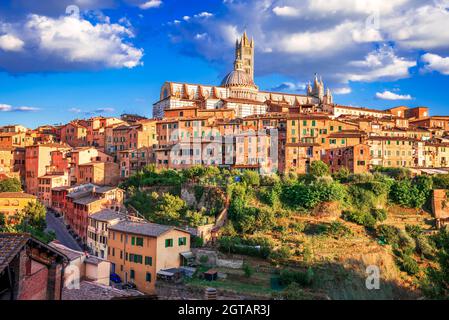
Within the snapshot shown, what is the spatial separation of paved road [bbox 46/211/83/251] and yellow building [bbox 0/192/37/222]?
2.58 m

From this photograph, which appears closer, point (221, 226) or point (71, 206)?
point (221, 226)

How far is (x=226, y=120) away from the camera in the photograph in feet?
161

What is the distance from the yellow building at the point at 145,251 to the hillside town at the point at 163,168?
2.3 inches

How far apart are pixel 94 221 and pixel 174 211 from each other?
5.68 meters

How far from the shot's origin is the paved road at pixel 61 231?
32.8 meters

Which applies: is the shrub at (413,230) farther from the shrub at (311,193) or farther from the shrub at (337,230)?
the shrub at (311,193)

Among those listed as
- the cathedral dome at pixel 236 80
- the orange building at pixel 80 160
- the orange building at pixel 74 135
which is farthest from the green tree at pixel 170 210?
the cathedral dome at pixel 236 80

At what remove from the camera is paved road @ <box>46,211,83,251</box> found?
3284 cm

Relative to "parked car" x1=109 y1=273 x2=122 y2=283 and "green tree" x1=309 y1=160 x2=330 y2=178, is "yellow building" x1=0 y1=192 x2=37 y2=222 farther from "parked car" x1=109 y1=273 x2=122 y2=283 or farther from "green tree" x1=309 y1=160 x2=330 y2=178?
"green tree" x1=309 y1=160 x2=330 y2=178

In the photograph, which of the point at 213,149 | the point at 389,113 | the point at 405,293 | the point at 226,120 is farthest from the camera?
the point at 389,113

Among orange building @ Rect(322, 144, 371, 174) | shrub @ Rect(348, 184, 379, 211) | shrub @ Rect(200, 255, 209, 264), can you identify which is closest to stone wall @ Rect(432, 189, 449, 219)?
shrub @ Rect(348, 184, 379, 211)
